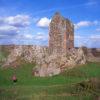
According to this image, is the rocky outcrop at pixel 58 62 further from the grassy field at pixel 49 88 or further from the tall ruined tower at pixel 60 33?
the tall ruined tower at pixel 60 33

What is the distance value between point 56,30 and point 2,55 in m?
7.31

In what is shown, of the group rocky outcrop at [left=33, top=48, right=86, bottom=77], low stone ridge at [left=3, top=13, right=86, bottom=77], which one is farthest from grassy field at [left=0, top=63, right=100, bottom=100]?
low stone ridge at [left=3, top=13, right=86, bottom=77]

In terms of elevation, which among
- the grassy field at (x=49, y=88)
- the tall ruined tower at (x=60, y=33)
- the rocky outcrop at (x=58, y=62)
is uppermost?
the tall ruined tower at (x=60, y=33)

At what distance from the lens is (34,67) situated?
3241cm

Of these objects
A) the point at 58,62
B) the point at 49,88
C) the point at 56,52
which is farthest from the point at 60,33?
the point at 49,88

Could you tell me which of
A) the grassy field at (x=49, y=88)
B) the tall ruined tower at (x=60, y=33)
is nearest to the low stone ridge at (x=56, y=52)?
the tall ruined tower at (x=60, y=33)

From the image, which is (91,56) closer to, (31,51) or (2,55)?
(31,51)

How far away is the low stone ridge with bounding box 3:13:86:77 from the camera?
3200 centimetres

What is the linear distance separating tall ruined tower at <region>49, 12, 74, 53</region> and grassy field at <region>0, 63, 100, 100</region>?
5.32 meters

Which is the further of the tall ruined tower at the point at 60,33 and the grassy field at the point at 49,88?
the tall ruined tower at the point at 60,33

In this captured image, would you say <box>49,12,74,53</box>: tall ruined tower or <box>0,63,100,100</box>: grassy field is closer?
<box>0,63,100,100</box>: grassy field

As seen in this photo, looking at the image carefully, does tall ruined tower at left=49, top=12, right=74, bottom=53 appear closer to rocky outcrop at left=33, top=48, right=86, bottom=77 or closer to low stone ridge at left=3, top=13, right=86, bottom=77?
low stone ridge at left=3, top=13, right=86, bottom=77

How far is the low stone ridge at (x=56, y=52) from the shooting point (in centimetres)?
3200

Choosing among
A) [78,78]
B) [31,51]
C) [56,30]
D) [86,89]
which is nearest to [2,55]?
[31,51]
